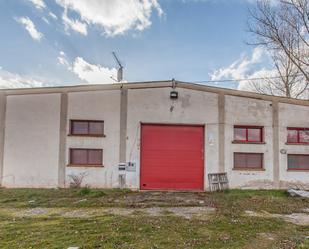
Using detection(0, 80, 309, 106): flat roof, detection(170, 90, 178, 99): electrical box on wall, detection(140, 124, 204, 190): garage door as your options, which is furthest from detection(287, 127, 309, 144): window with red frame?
detection(170, 90, 178, 99): electrical box on wall

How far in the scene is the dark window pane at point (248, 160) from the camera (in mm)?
10359

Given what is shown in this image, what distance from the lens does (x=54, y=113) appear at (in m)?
10.0

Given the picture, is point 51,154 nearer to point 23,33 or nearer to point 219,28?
point 23,33

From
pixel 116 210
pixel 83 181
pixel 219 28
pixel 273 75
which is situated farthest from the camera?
pixel 273 75

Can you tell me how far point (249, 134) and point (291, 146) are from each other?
6.58ft

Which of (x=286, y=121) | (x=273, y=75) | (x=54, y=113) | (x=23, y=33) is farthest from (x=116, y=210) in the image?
(x=273, y=75)

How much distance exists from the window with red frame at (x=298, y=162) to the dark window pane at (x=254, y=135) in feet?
5.32

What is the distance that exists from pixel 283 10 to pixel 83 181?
46.8 ft

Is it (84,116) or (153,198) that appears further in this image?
(84,116)

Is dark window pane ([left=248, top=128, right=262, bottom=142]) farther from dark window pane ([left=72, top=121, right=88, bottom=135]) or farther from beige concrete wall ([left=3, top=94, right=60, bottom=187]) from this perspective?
beige concrete wall ([left=3, top=94, right=60, bottom=187])

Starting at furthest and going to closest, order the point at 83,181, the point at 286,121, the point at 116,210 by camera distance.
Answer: the point at 286,121 < the point at 83,181 < the point at 116,210

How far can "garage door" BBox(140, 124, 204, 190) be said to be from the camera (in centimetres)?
1005

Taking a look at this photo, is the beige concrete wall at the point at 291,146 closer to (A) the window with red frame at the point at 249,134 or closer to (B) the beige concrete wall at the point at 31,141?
(A) the window with red frame at the point at 249,134

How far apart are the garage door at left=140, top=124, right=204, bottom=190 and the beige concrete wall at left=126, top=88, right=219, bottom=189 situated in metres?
0.29
